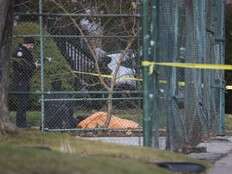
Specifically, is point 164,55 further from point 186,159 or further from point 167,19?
point 186,159

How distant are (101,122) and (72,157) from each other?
746cm

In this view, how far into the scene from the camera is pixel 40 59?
15242 millimetres

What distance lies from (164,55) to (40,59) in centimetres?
465

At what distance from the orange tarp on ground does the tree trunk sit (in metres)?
5.04

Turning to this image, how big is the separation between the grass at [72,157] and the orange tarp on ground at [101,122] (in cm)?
474

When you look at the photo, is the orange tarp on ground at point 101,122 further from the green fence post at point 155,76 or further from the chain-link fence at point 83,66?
the green fence post at point 155,76

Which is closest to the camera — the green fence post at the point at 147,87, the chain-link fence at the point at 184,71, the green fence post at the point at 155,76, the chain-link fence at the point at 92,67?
the green fence post at the point at 147,87

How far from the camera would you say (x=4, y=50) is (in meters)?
10.9

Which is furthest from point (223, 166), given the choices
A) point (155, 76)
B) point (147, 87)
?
point (155, 76)

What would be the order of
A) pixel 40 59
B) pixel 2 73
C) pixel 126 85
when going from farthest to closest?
pixel 126 85 → pixel 40 59 → pixel 2 73

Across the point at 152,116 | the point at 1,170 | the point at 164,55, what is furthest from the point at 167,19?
the point at 1,170

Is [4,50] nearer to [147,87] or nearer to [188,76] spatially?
[147,87]

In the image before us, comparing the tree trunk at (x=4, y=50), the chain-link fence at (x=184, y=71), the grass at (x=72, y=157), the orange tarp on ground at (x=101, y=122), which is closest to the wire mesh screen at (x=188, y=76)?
the chain-link fence at (x=184, y=71)

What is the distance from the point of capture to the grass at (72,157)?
25.0ft
